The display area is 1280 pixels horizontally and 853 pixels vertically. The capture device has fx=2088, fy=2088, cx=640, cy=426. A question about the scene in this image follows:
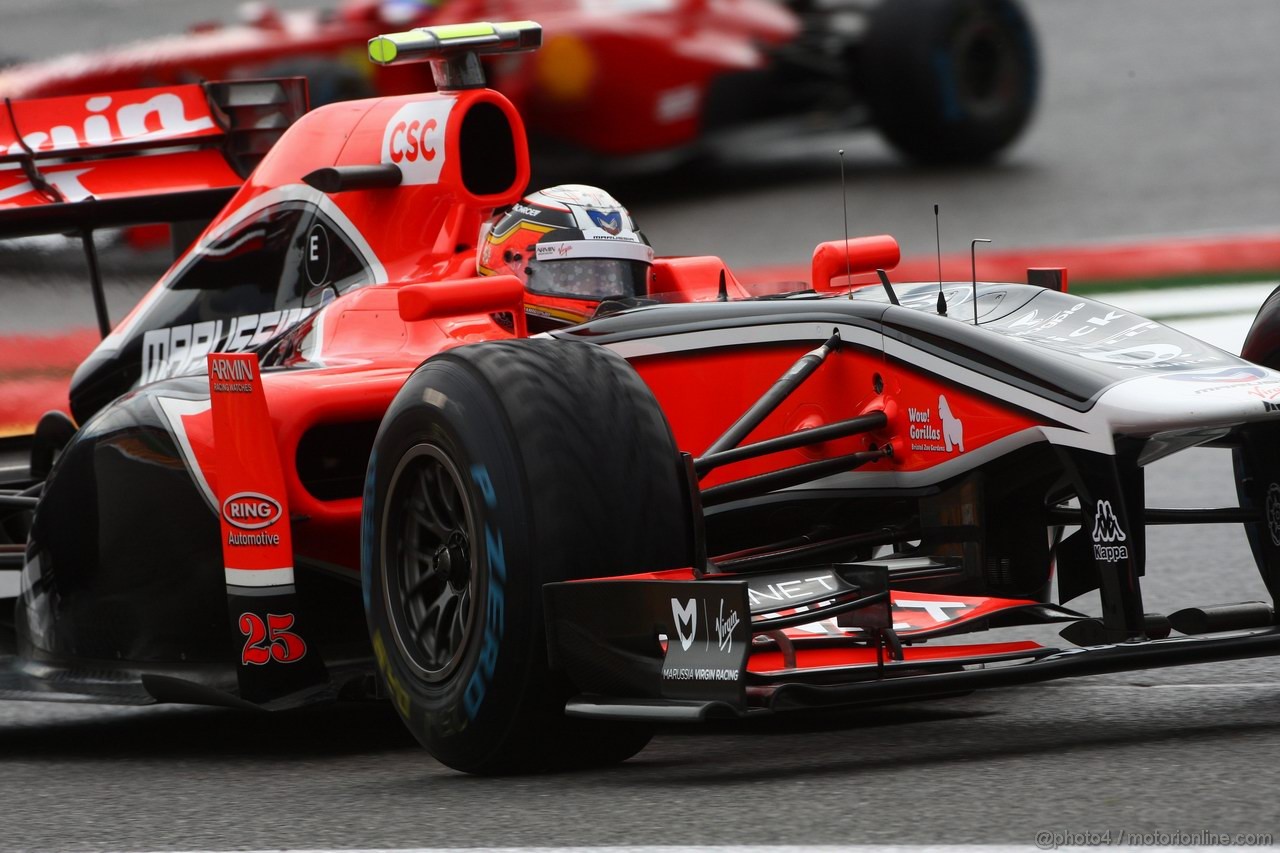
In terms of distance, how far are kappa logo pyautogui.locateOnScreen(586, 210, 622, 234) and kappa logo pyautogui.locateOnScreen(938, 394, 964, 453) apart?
1.42 metres

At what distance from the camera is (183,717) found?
616 cm

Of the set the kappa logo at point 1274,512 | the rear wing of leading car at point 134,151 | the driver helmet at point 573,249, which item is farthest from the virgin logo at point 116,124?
the kappa logo at point 1274,512

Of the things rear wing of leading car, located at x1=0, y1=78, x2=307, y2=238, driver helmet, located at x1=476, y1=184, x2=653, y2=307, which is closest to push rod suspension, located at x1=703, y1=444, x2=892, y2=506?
driver helmet, located at x1=476, y1=184, x2=653, y2=307

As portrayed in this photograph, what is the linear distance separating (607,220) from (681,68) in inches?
346

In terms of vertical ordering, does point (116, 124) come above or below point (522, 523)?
above

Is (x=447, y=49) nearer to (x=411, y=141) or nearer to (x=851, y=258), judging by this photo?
(x=411, y=141)

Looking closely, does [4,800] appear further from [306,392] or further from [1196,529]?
[1196,529]

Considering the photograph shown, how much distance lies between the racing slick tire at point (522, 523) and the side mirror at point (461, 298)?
1.83 feet

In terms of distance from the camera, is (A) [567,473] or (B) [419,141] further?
(B) [419,141]

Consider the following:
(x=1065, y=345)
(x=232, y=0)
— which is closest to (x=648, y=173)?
(x=1065, y=345)

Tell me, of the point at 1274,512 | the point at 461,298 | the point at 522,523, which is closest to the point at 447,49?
the point at 461,298

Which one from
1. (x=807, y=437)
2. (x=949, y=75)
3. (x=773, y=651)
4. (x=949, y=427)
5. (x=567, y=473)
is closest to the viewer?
(x=567, y=473)

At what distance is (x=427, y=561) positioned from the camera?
4.53 m

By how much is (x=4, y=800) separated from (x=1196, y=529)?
179 inches
